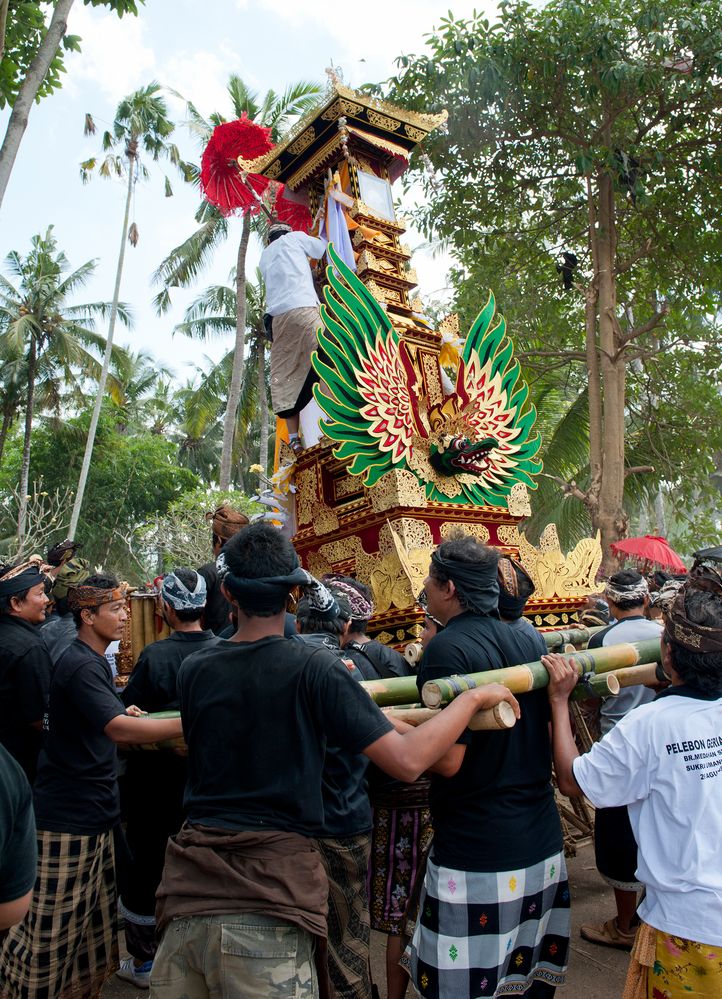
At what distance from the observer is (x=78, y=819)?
3.11m

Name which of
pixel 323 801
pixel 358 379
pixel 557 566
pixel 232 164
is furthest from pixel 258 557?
pixel 232 164

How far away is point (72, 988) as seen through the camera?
10.2ft

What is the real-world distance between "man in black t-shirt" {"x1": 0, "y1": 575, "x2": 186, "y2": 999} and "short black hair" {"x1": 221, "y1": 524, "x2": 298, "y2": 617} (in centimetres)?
89

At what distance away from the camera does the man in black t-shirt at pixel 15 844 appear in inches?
63.9

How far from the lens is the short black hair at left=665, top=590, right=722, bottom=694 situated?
2.35 m

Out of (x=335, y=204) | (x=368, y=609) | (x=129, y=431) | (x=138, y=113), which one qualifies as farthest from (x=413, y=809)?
(x=129, y=431)

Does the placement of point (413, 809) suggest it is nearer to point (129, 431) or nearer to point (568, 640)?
point (568, 640)

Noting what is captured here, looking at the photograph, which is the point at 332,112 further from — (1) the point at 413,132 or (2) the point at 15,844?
(2) the point at 15,844

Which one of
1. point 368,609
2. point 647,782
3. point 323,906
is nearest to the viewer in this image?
point 323,906

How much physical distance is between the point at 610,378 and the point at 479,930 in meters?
9.65

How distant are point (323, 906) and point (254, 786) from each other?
375mm

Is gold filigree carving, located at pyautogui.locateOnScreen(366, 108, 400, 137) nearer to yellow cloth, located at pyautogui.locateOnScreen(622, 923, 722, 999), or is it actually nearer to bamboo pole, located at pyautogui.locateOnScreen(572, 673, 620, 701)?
bamboo pole, located at pyautogui.locateOnScreen(572, 673, 620, 701)

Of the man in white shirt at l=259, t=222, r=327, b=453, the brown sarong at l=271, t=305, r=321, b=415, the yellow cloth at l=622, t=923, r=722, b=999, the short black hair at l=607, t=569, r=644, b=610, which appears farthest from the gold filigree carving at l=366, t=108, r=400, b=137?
the yellow cloth at l=622, t=923, r=722, b=999

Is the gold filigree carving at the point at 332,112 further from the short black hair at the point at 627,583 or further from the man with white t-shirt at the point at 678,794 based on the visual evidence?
the man with white t-shirt at the point at 678,794
